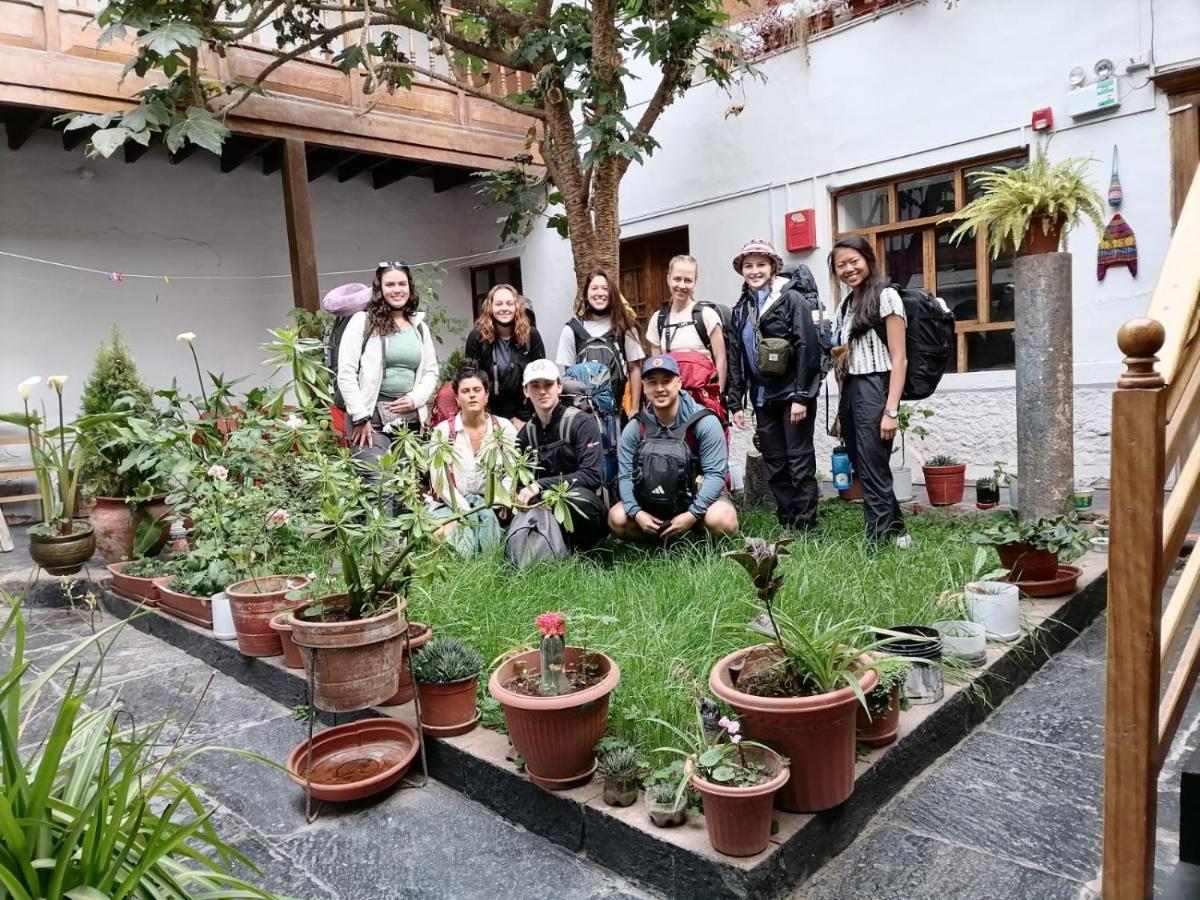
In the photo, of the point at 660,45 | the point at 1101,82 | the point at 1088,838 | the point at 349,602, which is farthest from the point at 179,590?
the point at 1101,82

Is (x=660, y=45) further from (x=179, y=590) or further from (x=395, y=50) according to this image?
(x=179, y=590)

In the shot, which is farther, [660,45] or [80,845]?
[660,45]

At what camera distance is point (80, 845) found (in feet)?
5.02

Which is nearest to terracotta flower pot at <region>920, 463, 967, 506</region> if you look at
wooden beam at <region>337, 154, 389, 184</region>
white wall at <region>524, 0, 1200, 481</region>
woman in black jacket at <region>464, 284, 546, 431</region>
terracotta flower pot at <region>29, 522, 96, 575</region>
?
white wall at <region>524, 0, 1200, 481</region>

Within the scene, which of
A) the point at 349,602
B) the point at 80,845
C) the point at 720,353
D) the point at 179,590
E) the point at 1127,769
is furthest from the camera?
the point at 720,353

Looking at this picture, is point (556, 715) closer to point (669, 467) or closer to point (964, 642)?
point (964, 642)

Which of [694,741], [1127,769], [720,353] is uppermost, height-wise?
[720,353]

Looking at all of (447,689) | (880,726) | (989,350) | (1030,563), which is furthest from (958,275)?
(447,689)

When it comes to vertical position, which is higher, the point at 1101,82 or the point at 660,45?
the point at 660,45

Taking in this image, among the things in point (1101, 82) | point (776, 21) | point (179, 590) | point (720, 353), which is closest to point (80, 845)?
point (179, 590)

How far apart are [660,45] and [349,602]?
4624 millimetres

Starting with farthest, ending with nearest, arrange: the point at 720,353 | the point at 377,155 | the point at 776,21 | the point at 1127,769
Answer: the point at 377,155 → the point at 776,21 → the point at 720,353 → the point at 1127,769

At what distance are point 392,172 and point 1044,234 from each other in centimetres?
788

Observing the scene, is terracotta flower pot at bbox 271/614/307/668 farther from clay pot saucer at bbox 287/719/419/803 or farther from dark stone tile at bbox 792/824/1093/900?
dark stone tile at bbox 792/824/1093/900
